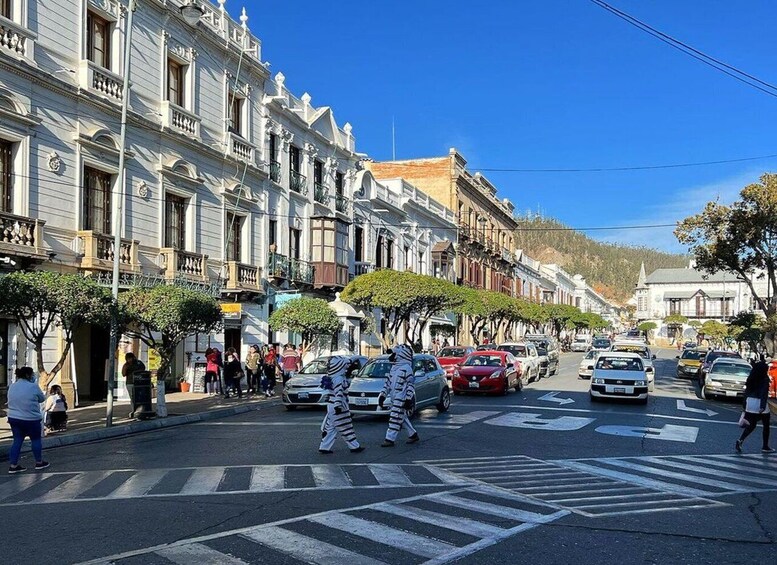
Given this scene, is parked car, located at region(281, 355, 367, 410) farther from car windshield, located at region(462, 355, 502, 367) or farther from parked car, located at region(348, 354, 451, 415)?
car windshield, located at region(462, 355, 502, 367)

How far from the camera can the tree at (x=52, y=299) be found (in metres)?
14.3

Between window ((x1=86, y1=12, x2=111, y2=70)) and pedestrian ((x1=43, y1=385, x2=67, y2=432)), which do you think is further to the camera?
window ((x1=86, y1=12, x2=111, y2=70))

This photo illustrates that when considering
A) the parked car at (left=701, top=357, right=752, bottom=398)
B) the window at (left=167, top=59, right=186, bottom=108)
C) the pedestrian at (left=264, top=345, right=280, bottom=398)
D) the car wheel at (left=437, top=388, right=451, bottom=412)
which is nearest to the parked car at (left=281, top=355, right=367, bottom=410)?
the car wheel at (left=437, top=388, right=451, bottom=412)

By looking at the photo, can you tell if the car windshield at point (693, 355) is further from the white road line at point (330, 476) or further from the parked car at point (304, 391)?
the white road line at point (330, 476)

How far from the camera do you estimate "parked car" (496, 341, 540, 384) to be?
3127cm

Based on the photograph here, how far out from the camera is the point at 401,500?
867 cm

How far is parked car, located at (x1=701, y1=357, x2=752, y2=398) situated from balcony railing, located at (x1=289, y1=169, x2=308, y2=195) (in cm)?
1895

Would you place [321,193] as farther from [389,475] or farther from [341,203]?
[389,475]

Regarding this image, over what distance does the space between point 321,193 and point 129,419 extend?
2097 cm

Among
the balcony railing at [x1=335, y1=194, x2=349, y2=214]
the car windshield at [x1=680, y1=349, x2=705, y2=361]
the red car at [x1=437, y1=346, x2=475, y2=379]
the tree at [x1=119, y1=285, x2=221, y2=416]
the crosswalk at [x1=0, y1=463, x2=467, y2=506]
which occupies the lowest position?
the crosswalk at [x1=0, y1=463, x2=467, y2=506]

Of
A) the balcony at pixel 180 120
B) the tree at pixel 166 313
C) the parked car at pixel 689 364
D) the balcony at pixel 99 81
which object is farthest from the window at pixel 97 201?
the parked car at pixel 689 364

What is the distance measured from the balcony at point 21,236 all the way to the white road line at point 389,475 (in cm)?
1172

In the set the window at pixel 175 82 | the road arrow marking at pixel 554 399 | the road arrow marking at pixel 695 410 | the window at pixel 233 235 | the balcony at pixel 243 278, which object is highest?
the window at pixel 175 82

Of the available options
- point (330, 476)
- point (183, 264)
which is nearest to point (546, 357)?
point (183, 264)
